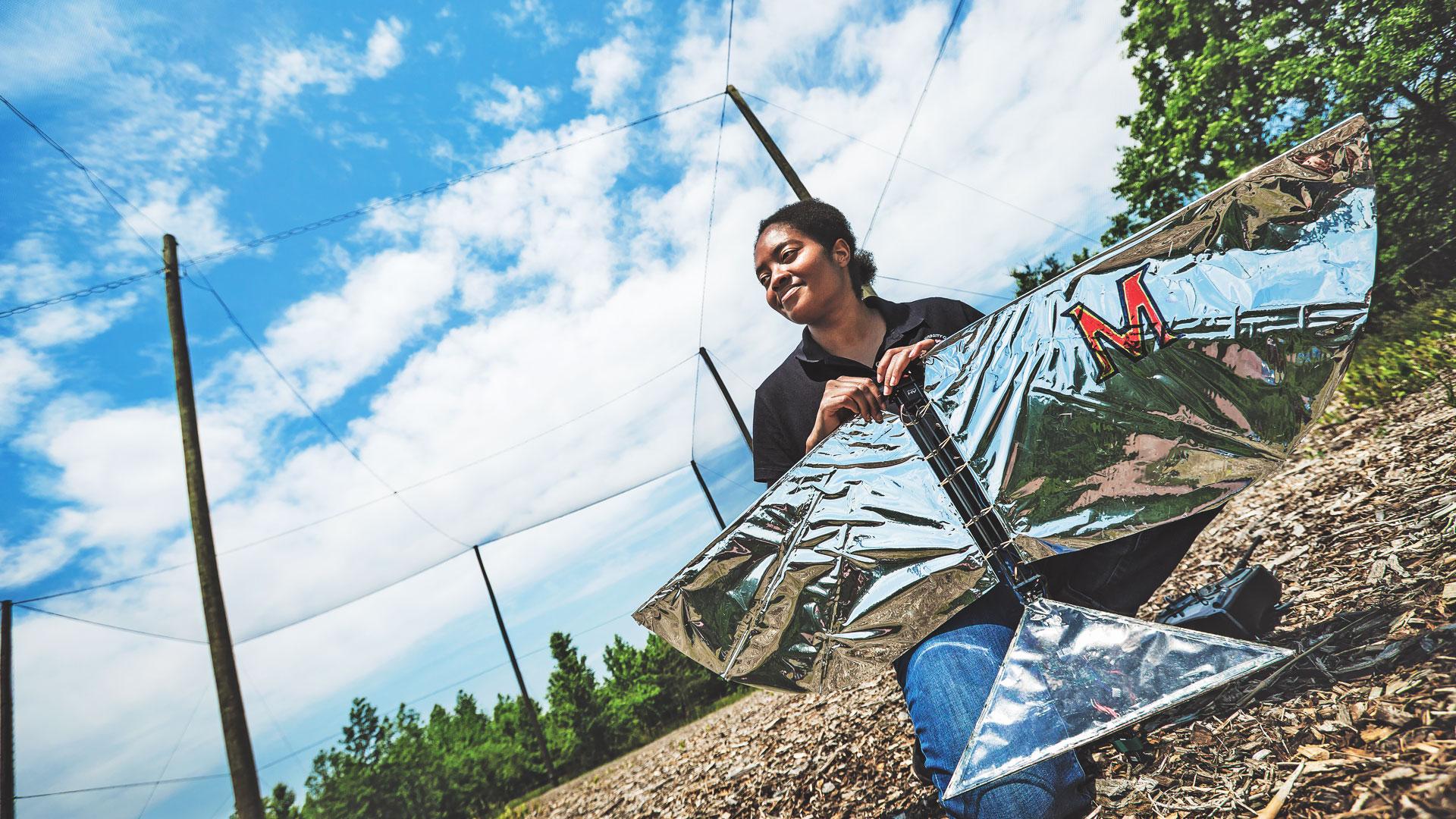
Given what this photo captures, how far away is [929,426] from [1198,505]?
1.78 feet

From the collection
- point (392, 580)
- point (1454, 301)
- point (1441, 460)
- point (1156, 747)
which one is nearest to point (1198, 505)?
point (1156, 747)

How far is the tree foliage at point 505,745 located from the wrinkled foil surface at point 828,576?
16107mm

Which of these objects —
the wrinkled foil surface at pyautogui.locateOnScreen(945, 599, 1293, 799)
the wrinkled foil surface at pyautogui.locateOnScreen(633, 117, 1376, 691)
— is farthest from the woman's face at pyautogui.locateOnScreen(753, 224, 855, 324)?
the wrinkled foil surface at pyautogui.locateOnScreen(945, 599, 1293, 799)

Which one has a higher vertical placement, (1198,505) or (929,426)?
(929,426)

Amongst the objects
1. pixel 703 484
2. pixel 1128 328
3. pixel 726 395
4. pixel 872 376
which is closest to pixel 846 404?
pixel 872 376

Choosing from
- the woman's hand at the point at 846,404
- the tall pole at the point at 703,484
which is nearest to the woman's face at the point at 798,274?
the woman's hand at the point at 846,404

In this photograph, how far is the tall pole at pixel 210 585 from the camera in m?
4.37

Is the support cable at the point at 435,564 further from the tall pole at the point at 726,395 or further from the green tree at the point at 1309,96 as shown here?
the green tree at the point at 1309,96

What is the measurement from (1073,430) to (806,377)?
0.80 m

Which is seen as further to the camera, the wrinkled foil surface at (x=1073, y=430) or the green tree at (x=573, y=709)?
the green tree at (x=573, y=709)

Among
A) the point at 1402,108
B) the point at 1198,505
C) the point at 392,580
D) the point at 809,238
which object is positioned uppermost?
the point at 392,580

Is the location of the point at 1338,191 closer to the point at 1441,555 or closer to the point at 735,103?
the point at 1441,555

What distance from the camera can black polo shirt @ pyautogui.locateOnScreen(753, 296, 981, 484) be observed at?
1841 mm

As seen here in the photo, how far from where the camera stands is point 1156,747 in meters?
1.48
